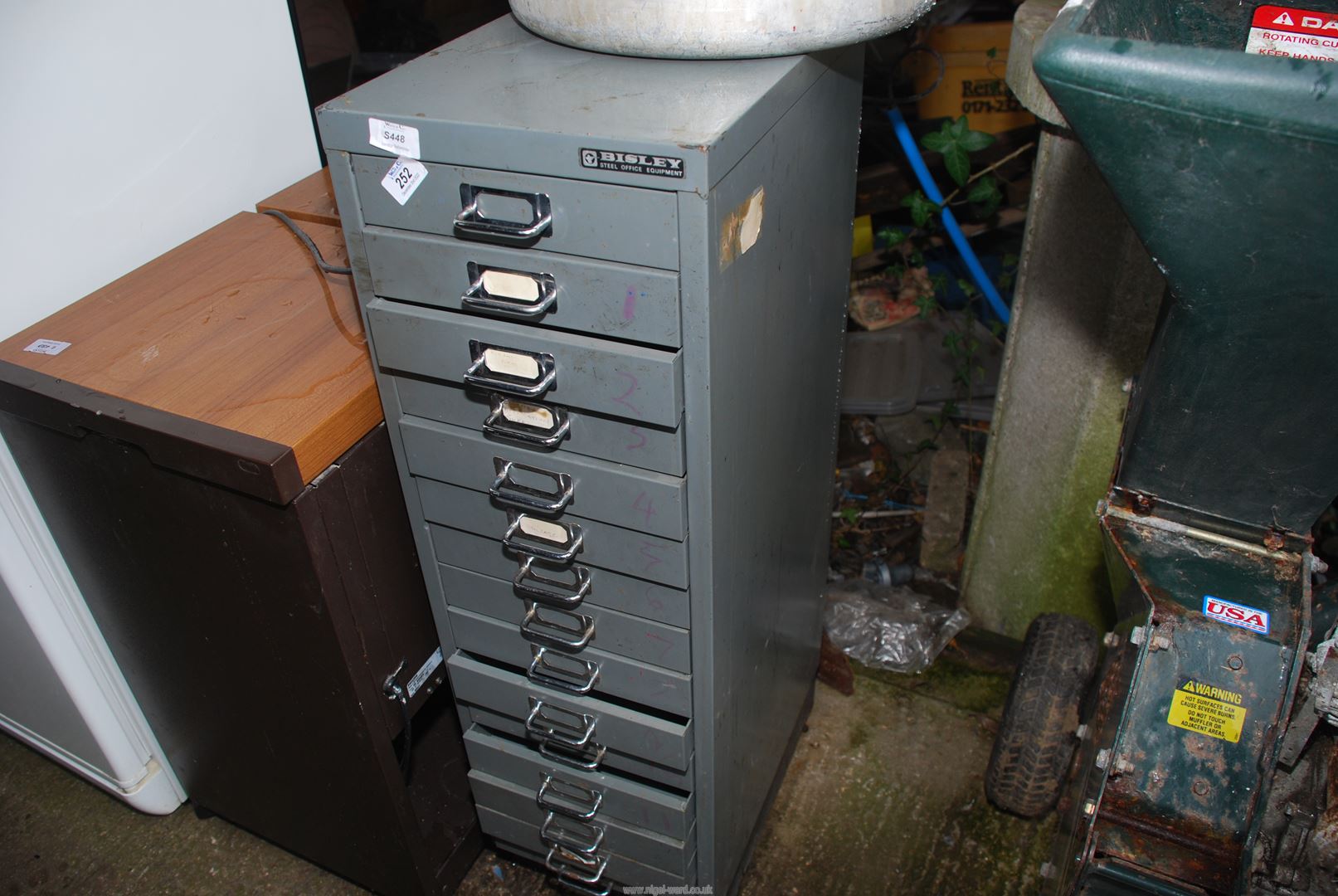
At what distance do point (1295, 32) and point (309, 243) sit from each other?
1593 mm

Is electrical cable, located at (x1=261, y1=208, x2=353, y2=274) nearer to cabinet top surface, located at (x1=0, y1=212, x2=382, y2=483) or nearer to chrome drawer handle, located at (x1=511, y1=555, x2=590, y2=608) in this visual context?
cabinet top surface, located at (x1=0, y1=212, x2=382, y2=483)

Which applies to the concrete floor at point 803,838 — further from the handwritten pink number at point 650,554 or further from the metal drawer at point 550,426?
the metal drawer at point 550,426

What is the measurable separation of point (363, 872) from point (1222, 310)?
1.85m

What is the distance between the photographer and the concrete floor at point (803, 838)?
2.16m

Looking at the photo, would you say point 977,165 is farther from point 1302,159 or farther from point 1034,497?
point 1302,159

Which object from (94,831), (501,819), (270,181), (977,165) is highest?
(270,181)

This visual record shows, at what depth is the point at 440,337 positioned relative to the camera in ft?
4.50

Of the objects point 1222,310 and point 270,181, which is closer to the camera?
point 1222,310

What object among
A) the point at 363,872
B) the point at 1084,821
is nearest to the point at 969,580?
the point at 1084,821

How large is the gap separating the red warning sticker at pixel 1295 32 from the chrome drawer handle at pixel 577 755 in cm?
148

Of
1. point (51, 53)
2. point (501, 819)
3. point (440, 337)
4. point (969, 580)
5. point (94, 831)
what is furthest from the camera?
point (969, 580)

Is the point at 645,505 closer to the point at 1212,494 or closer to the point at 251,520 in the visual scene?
the point at 251,520

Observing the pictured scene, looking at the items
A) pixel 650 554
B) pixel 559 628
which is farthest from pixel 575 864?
pixel 650 554

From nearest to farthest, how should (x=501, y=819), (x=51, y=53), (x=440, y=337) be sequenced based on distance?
1. (x=440, y=337)
2. (x=51, y=53)
3. (x=501, y=819)
